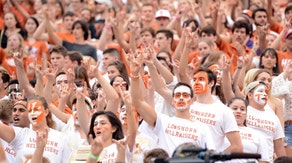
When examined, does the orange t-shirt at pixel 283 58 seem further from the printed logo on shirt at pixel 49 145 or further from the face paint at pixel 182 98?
the printed logo on shirt at pixel 49 145

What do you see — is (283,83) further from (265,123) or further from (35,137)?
(35,137)

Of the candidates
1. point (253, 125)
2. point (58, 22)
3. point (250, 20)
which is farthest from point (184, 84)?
point (58, 22)

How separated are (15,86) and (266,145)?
3.39 meters

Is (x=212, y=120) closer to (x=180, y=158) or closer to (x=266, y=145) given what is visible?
(x=266, y=145)

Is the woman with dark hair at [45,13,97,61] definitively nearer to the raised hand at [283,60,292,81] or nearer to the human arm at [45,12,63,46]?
the human arm at [45,12,63,46]

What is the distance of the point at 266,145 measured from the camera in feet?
41.4

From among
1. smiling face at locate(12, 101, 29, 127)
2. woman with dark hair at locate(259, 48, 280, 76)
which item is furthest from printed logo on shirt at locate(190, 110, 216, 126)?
woman with dark hair at locate(259, 48, 280, 76)

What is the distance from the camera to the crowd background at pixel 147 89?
11.5m

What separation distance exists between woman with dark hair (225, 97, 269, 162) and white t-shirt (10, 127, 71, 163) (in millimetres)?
1910

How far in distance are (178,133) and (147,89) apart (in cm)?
140

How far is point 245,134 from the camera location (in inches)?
492

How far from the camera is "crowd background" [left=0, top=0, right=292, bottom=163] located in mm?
11531

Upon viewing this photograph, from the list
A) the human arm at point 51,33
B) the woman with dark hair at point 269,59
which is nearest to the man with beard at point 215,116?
the woman with dark hair at point 269,59

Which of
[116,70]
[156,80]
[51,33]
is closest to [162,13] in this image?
[51,33]
